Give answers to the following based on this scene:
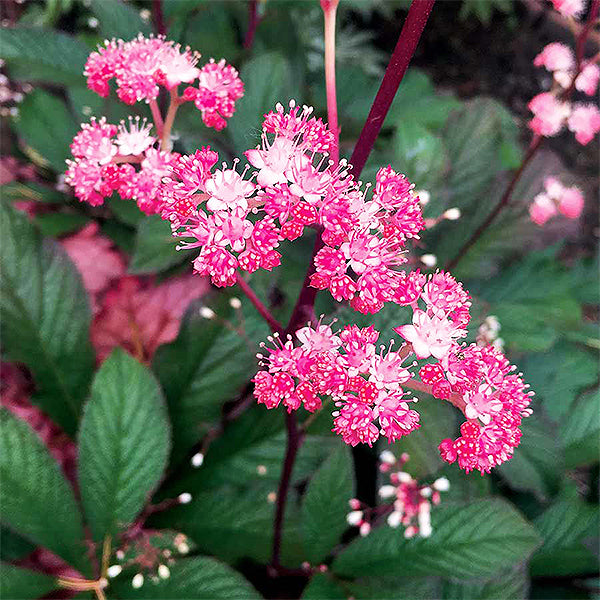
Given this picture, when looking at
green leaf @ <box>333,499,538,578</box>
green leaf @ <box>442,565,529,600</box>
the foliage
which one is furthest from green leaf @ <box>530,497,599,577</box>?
green leaf @ <box>333,499,538,578</box>

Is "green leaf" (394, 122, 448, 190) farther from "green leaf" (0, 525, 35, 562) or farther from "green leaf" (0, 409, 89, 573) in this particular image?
"green leaf" (0, 525, 35, 562)

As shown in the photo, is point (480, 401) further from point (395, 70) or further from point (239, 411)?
point (239, 411)

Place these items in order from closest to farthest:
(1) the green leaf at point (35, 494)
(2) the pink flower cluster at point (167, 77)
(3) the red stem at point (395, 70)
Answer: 1. (3) the red stem at point (395, 70)
2. (2) the pink flower cluster at point (167, 77)
3. (1) the green leaf at point (35, 494)

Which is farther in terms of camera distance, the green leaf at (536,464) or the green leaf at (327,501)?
the green leaf at (536,464)

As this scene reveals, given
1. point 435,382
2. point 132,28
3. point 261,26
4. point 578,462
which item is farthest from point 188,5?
point 578,462

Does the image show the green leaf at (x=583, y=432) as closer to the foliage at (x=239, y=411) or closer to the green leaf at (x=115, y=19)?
the foliage at (x=239, y=411)

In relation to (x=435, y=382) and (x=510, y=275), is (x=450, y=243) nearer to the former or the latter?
(x=510, y=275)

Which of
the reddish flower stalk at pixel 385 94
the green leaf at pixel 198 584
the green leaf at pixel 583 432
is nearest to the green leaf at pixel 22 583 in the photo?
the green leaf at pixel 198 584
